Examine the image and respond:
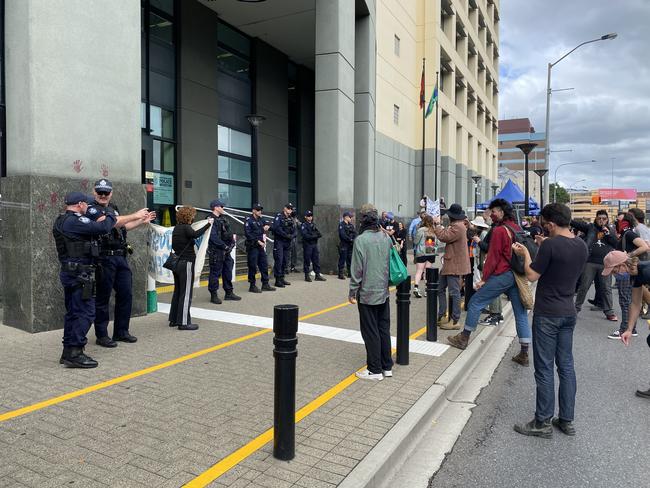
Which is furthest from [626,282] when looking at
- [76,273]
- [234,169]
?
[234,169]

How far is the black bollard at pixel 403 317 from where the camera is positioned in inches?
223

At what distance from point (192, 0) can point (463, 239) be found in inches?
561

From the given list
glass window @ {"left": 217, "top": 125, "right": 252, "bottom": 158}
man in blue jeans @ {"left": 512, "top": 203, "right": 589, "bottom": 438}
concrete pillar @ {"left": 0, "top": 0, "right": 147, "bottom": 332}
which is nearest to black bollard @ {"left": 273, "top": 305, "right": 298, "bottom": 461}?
man in blue jeans @ {"left": 512, "top": 203, "right": 589, "bottom": 438}

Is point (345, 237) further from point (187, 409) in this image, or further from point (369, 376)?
point (187, 409)

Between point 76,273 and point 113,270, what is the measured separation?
1.07m

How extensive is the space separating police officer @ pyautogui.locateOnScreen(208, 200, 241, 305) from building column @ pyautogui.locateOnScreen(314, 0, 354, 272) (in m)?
5.24

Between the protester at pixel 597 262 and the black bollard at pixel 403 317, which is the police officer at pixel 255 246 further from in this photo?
the protester at pixel 597 262

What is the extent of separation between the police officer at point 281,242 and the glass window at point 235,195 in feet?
23.3

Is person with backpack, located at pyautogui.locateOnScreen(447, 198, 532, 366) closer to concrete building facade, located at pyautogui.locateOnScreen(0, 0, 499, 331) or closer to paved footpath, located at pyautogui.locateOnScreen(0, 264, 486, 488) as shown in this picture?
paved footpath, located at pyautogui.locateOnScreen(0, 264, 486, 488)

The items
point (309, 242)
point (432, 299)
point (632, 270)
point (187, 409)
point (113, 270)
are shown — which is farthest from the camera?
point (309, 242)

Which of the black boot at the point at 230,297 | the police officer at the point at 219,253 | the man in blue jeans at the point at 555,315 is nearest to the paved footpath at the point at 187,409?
the man in blue jeans at the point at 555,315

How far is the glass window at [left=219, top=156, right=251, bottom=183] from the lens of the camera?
62.4 feet

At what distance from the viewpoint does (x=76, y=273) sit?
17.1 ft

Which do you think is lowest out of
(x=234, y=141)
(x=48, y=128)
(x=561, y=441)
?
(x=561, y=441)
